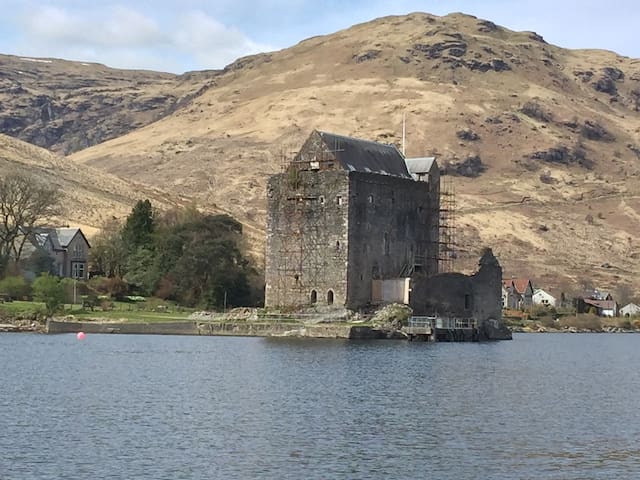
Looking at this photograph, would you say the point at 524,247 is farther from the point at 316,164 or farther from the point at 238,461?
the point at 238,461

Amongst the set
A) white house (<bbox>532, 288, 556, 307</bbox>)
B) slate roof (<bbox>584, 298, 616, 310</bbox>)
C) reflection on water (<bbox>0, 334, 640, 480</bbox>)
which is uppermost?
white house (<bbox>532, 288, 556, 307</bbox>)

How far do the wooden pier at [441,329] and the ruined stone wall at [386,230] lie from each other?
566 centimetres

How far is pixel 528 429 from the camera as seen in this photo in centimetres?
4062

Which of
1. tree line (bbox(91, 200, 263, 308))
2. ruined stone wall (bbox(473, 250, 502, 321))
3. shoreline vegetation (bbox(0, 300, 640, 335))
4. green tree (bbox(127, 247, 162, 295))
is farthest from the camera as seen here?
green tree (bbox(127, 247, 162, 295))

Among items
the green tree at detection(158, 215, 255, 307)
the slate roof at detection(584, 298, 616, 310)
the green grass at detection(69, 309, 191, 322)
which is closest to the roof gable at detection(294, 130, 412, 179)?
the green tree at detection(158, 215, 255, 307)

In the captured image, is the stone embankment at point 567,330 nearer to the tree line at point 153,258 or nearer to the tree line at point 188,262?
the tree line at point 153,258

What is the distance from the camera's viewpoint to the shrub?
9388 centimetres

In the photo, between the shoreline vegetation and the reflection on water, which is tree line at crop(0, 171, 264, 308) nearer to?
the shoreline vegetation

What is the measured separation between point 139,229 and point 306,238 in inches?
886

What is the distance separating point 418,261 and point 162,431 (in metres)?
58.5

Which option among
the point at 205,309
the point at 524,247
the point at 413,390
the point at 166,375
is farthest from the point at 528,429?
the point at 524,247

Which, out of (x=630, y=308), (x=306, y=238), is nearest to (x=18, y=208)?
(x=306, y=238)

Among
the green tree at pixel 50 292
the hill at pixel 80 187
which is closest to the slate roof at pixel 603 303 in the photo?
the hill at pixel 80 187

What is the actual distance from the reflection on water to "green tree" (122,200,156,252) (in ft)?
115
